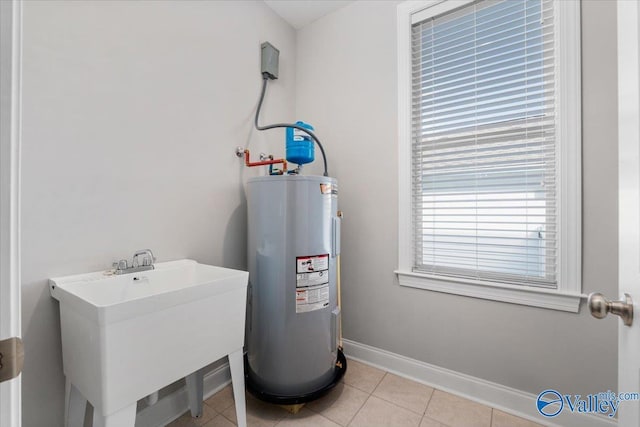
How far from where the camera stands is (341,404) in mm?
1485

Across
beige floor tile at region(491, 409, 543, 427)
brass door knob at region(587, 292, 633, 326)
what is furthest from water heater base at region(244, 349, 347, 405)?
brass door knob at region(587, 292, 633, 326)

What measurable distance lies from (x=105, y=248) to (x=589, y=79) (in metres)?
2.34

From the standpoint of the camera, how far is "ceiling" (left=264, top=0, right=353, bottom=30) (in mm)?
1929

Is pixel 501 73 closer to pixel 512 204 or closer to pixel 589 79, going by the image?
pixel 589 79

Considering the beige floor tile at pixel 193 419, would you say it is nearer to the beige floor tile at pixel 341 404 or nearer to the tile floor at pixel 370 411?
the tile floor at pixel 370 411

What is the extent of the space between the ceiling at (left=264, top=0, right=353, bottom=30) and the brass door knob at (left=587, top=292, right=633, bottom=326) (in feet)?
7.30

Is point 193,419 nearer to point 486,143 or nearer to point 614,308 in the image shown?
point 614,308

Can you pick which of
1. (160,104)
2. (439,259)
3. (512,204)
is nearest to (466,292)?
(439,259)

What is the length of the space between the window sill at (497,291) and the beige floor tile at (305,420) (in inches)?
34.5

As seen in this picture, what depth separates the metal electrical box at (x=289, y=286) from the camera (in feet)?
4.58

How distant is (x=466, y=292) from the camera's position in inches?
60.7

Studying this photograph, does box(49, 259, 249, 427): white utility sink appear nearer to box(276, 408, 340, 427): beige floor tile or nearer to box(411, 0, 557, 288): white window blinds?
box(276, 408, 340, 427): beige floor tile

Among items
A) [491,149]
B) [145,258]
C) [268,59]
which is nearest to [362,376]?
[145,258]

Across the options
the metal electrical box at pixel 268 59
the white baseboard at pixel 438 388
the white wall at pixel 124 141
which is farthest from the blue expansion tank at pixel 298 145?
the white baseboard at pixel 438 388
